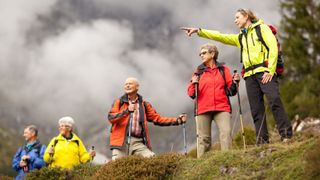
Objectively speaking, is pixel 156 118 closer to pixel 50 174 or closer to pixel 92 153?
pixel 92 153

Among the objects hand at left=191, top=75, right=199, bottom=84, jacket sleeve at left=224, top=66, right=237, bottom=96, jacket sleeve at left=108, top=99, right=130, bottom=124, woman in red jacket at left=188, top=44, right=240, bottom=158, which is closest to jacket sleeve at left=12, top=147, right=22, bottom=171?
jacket sleeve at left=108, top=99, right=130, bottom=124

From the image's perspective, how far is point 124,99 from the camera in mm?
10352

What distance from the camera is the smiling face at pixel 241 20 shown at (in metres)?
8.94

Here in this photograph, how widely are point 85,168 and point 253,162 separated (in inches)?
189

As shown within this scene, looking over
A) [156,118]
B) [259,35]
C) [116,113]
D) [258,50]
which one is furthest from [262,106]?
[116,113]

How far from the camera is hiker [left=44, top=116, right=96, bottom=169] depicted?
11.5m

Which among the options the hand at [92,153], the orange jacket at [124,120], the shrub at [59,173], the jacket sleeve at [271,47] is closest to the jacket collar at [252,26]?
the jacket sleeve at [271,47]

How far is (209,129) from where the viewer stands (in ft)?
30.5

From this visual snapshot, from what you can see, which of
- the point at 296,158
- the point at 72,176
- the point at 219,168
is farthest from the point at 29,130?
the point at 296,158

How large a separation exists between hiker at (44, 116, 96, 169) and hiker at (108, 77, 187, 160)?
1.87 meters

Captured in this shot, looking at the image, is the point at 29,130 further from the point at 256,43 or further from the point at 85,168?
the point at 256,43

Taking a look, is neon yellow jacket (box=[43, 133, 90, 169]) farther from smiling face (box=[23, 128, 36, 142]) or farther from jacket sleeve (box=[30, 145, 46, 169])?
smiling face (box=[23, 128, 36, 142])

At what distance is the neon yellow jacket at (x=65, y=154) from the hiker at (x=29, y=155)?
28cm

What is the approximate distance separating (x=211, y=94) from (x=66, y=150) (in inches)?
171
